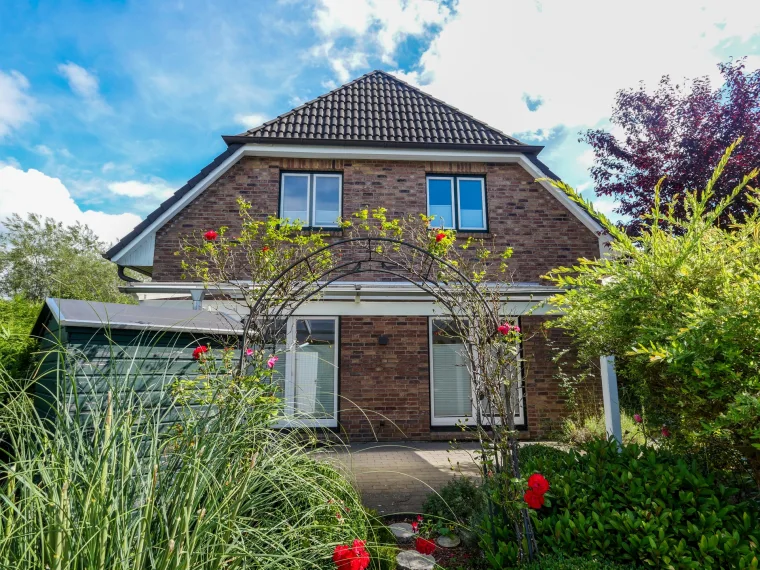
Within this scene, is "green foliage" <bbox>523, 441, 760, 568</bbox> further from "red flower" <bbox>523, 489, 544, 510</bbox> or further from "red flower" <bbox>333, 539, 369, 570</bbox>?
"red flower" <bbox>333, 539, 369, 570</bbox>

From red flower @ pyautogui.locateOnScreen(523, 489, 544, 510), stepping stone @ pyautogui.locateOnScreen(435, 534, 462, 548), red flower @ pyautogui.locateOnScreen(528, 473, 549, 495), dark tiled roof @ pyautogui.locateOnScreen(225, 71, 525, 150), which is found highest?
dark tiled roof @ pyautogui.locateOnScreen(225, 71, 525, 150)

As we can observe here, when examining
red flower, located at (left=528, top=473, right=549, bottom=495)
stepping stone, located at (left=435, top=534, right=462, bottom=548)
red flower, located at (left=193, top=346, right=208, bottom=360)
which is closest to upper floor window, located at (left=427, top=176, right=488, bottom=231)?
red flower, located at (left=193, top=346, right=208, bottom=360)

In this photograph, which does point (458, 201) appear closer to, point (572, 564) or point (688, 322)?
point (688, 322)

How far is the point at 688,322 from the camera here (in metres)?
2.96

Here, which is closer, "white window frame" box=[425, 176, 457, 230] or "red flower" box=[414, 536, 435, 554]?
"red flower" box=[414, 536, 435, 554]

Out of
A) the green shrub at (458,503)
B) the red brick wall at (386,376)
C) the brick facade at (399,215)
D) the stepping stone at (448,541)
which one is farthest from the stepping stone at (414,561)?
the red brick wall at (386,376)

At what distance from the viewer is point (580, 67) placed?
18.2ft

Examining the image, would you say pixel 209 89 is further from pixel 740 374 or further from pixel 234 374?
pixel 740 374

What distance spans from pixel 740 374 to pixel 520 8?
191 inches

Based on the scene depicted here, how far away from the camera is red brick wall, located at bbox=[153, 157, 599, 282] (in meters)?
9.62

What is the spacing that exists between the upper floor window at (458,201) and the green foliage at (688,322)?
6066 mm

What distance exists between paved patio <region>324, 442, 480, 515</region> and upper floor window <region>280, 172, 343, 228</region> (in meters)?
5.22

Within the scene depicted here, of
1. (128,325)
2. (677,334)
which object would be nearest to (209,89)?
(128,325)

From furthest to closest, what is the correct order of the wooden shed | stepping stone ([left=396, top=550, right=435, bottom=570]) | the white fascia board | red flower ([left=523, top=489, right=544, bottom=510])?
the white fascia board → the wooden shed → stepping stone ([left=396, top=550, right=435, bottom=570]) → red flower ([left=523, top=489, right=544, bottom=510])
